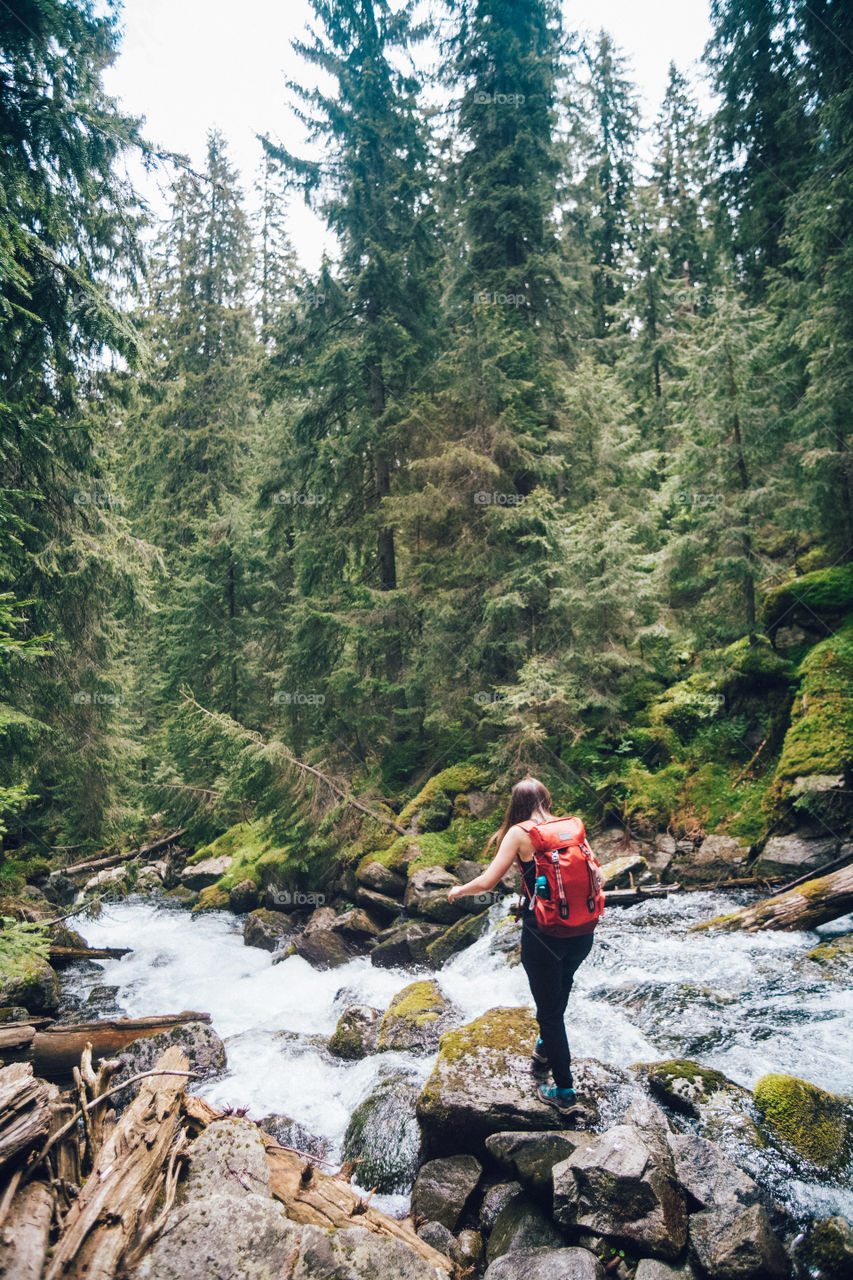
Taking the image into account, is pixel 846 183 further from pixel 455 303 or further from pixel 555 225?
pixel 455 303

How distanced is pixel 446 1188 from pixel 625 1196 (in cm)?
140

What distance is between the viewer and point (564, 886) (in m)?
4.22

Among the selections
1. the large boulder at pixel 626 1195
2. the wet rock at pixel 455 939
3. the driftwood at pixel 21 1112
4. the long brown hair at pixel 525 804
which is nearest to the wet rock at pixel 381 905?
the wet rock at pixel 455 939

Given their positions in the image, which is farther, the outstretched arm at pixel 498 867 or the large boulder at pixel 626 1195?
the outstretched arm at pixel 498 867

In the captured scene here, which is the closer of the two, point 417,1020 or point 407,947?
point 417,1020

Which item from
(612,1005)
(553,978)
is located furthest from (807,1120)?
(612,1005)

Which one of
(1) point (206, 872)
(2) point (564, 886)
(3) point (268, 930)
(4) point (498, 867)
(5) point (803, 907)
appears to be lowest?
(1) point (206, 872)

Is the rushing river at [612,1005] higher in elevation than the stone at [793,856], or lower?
lower

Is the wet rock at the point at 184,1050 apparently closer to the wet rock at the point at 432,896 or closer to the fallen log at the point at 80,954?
the wet rock at the point at 432,896

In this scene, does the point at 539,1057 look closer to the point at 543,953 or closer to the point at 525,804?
the point at 543,953

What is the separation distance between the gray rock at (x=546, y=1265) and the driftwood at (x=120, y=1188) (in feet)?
6.57

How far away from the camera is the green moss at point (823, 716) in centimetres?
869

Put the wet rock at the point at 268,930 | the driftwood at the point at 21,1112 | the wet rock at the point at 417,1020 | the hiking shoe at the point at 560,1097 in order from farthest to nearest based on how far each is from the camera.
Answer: the wet rock at the point at 268,930
the wet rock at the point at 417,1020
the hiking shoe at the point at 560,1097
the driftwood at the point at 21,1112

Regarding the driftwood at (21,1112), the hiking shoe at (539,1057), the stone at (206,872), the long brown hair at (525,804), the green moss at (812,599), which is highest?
the green moss at (812,599)
